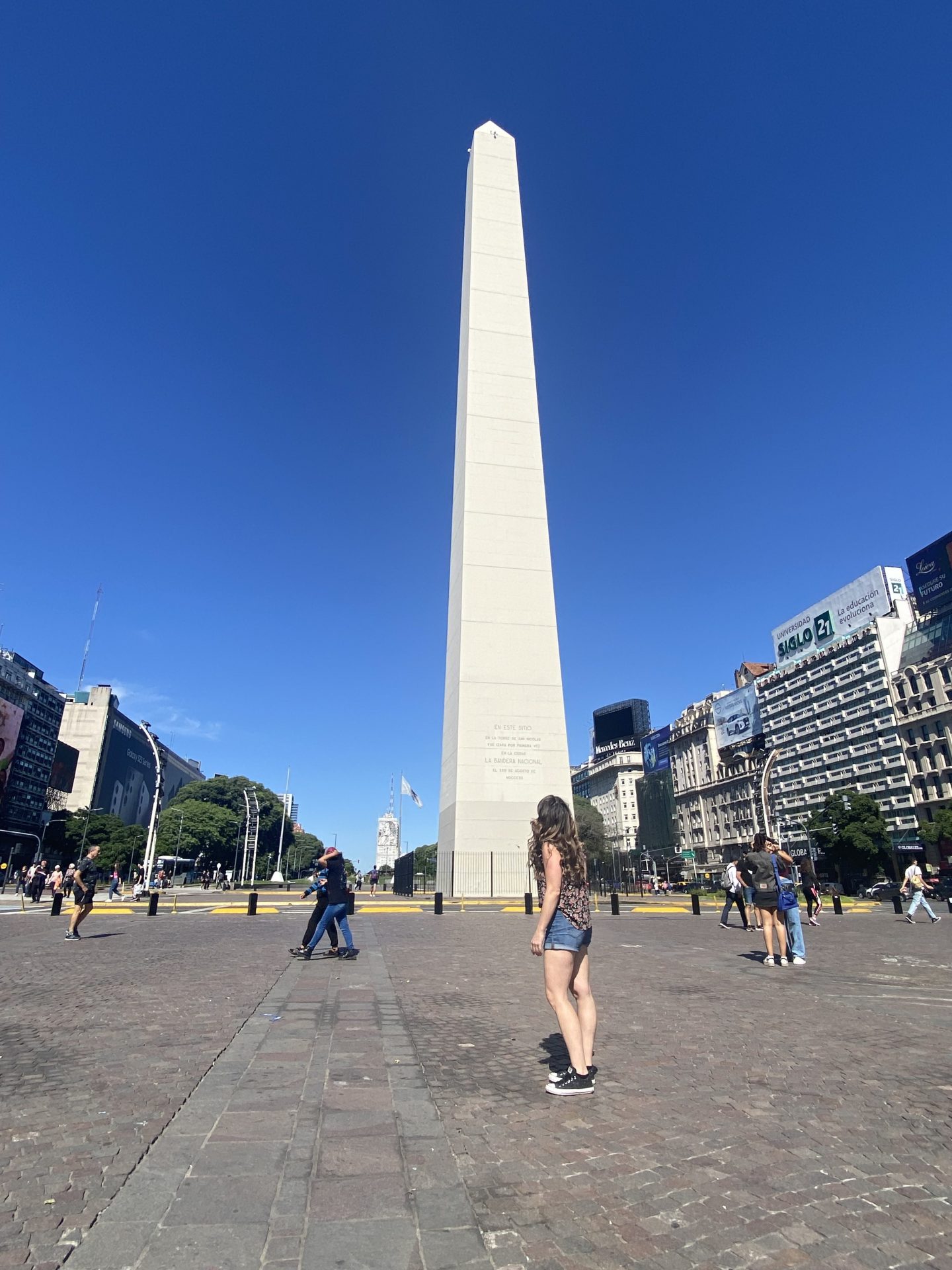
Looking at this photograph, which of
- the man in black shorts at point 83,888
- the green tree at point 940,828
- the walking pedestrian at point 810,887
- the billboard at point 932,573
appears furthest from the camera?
the billboard at point 932,573

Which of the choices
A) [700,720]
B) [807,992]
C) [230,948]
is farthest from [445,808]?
[700,720]

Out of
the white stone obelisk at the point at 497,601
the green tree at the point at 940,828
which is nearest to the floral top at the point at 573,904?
the white stone obelisk at the point at 497,601

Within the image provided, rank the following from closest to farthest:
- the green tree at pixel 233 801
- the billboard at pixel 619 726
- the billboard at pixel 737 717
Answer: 1. the green tree at pixel 233 801
2. the billboard at pixel 737 717
3. the billboard at pixel 619 726

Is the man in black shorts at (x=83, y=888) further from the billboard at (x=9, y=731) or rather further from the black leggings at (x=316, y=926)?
the billboard at (x=9, y=731)

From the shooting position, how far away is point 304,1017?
5.70 m

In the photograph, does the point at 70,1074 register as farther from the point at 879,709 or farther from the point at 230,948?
the point at 879,709

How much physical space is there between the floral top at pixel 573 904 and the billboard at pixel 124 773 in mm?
108772

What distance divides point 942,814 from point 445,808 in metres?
44.7

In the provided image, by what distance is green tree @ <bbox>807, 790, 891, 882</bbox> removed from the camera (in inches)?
2306

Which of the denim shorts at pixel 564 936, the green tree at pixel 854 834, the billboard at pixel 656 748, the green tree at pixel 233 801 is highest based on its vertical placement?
the billboard at pixel 656 748

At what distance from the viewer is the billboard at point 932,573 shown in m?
66.4

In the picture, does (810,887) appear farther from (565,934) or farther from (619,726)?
(619,726)

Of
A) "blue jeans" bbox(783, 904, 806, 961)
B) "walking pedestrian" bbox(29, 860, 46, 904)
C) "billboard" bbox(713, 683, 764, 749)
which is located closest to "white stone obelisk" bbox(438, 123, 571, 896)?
"walking pedestrian" bbox(29, 860, 46, 904)

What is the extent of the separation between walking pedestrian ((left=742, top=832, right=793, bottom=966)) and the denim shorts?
560 cm
